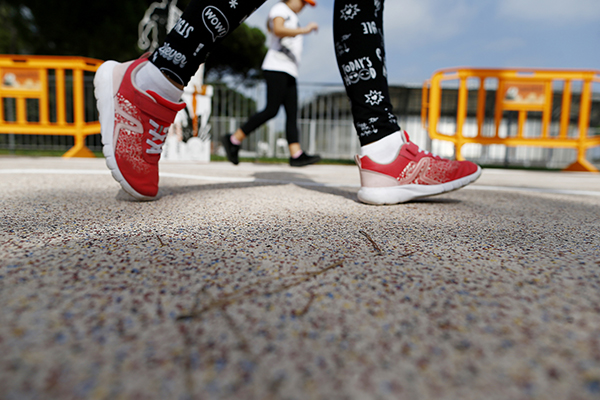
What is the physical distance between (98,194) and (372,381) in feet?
3.76

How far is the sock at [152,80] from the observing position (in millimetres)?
979

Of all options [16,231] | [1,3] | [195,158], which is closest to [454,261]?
[16,231]

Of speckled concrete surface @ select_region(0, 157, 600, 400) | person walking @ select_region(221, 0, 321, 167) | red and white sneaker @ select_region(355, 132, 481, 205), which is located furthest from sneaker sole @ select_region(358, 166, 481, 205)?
person walking @ select_region(221, 0, 321, 167)

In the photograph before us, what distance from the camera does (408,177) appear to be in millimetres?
1125

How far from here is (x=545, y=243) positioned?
688 millimetres

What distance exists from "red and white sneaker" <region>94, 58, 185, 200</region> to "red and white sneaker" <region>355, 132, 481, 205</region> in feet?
1.99

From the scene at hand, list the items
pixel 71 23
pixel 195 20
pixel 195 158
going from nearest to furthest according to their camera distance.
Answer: pixel 195 20, pixel 195 158, pixel 71 23

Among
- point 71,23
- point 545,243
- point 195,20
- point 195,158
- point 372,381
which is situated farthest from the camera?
point 71,23

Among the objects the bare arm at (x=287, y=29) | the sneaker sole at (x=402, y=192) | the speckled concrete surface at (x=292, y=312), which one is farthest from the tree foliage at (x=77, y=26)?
the speckled concrete surface at (x=292, y=312)

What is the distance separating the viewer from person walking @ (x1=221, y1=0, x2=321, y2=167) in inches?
106

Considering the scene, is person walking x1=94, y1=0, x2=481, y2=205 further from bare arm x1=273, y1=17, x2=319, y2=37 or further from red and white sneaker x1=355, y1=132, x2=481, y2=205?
bare arm x1=273, y1=17, x2=319, y2=37

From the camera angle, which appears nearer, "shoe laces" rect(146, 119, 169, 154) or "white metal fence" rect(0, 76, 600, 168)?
"shoe laces" rect(146, 119, 169, 154)

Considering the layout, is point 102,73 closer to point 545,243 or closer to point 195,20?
point 195,20

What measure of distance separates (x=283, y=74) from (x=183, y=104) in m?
1.90
